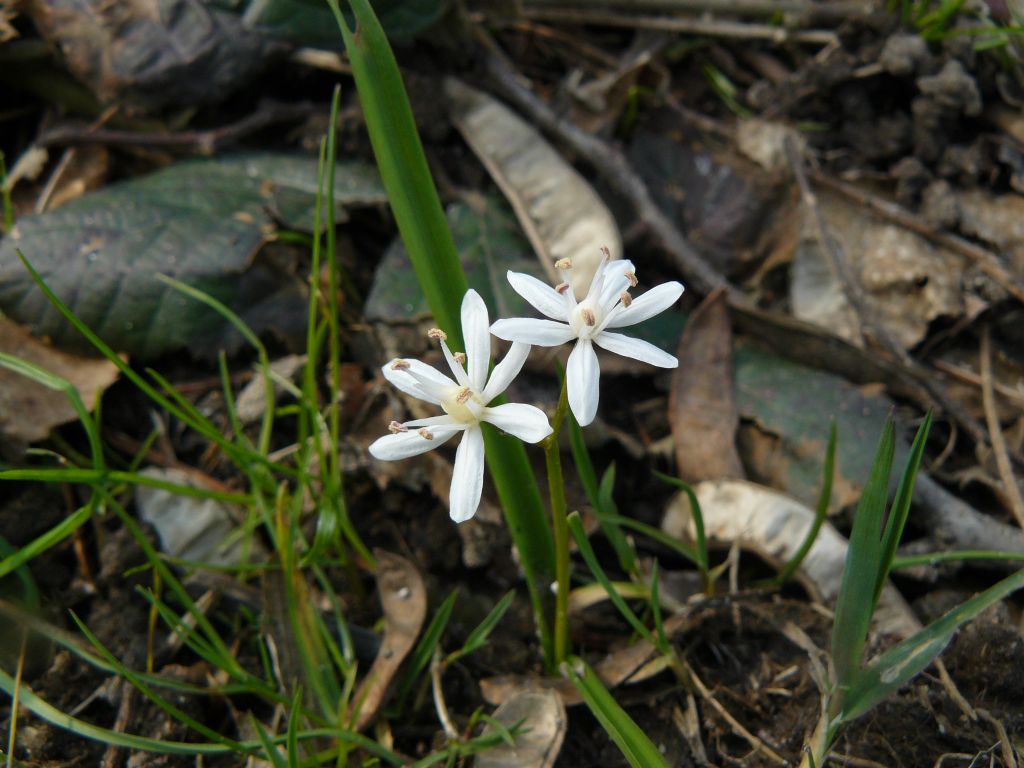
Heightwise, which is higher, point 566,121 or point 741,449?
point 566,121

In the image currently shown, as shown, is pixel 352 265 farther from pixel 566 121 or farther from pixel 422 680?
pixel 422 680

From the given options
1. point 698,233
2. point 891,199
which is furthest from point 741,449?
point 891,199

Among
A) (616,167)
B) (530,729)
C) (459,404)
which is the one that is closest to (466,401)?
(459,404)

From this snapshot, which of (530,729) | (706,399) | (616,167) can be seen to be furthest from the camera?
(616,167)

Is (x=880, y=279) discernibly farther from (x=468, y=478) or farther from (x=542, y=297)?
(x=468, y=478)

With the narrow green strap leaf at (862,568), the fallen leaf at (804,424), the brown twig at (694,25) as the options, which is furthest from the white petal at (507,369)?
the brown twig at (694,25)

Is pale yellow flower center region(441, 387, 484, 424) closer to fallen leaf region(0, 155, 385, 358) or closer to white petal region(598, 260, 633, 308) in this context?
white petal region(598, 260, 633, 308)

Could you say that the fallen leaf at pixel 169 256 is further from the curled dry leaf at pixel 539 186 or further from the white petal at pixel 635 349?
the white petal at pixel 635 349
